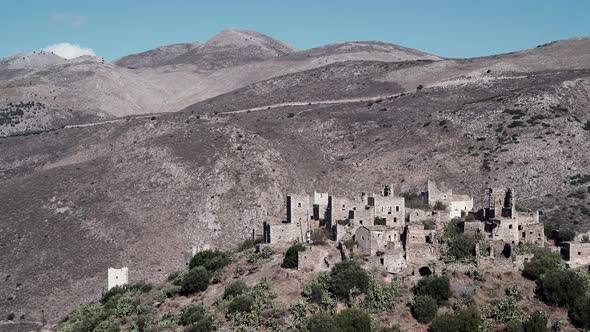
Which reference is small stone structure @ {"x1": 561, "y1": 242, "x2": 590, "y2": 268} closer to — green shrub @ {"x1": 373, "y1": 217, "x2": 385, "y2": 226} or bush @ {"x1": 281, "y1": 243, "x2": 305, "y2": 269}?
green shrub @ {"x1": 373, "y1": 217, "x2": 385, "y2": 226}

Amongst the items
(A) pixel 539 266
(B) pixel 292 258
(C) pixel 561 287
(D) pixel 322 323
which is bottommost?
(D) pixel 322 323

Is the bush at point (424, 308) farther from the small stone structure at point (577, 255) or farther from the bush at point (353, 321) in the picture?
the small stone structure at point (577, 255)

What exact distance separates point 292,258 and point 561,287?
38.8 ft

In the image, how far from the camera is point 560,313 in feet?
117

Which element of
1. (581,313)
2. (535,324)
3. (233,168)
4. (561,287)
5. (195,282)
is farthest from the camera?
(233,168)

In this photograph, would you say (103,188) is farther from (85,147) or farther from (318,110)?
(318,110)

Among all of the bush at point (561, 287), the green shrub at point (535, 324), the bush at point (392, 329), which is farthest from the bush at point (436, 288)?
the bush at point (561, 287)

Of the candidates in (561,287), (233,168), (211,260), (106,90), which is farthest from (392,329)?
(106,90)

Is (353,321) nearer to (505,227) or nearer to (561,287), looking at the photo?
(561,287)

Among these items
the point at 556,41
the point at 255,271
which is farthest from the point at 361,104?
the point at 255,271

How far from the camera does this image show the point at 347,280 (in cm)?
3559

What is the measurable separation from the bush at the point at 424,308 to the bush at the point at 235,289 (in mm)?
7849

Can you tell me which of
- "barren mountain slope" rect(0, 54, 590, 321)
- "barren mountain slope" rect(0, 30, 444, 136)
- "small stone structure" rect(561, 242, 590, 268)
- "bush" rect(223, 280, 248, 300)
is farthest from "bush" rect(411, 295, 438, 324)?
"barren mountain slope" rect(0, 30, 444, 136)

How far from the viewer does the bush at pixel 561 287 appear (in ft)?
116
